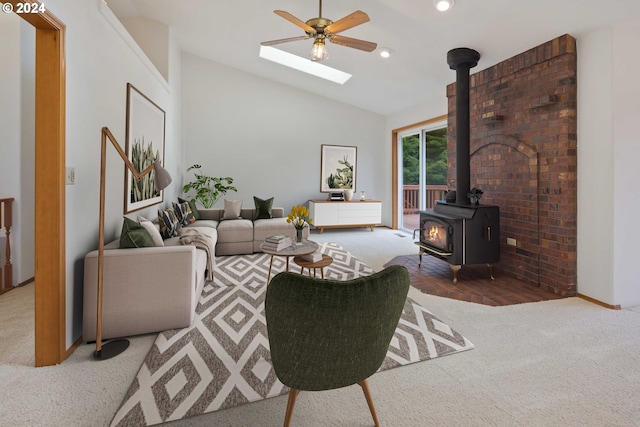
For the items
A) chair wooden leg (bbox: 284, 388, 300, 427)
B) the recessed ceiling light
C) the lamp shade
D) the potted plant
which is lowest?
chair wooden leg (bbox: 284, 388, 300, 427)

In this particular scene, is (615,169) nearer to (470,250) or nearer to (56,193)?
(470,250)

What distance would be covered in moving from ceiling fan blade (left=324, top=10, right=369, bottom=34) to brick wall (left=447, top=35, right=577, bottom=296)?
6.49ft

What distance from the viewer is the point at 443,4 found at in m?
2.84

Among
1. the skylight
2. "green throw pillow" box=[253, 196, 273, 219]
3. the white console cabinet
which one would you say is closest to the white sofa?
"green throw pillow" box=[253, 196, 273, 219]

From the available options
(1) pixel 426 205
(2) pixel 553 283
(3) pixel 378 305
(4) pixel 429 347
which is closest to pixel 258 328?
(4) pixel 429 347

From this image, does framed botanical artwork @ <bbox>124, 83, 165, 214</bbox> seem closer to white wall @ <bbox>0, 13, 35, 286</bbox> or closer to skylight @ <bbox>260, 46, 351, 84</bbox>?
white wall @ <bbox>0, 13, 35, 286</bbox>

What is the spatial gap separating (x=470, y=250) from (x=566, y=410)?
6.65 feet

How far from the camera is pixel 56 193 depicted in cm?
187

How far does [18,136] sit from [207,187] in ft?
10.2

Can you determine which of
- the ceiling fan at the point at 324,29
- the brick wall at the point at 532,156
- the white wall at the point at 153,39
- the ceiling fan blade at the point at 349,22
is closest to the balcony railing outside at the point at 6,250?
the white wall at the point at 153,39

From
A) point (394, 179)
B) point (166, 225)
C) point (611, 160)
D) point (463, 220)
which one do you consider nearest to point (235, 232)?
point (166, 225)

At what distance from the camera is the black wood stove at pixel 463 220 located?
3.43 m

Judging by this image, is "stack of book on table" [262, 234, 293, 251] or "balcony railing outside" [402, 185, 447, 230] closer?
"stack of book on table" [262, 234, 293, 251]

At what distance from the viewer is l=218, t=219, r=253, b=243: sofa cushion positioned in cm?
455
